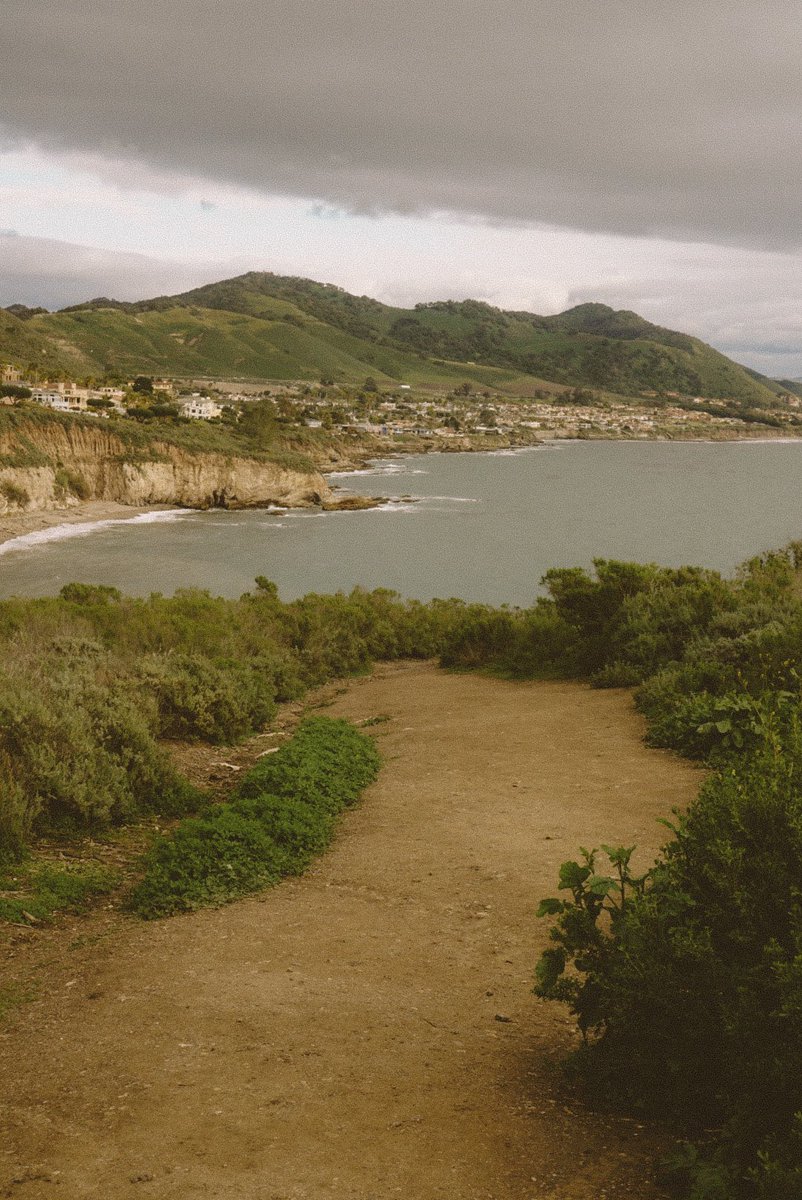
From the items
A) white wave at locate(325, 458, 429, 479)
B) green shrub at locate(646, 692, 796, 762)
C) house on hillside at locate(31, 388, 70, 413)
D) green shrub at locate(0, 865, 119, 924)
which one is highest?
house on hillside at locate(31, 388, 70, 413)

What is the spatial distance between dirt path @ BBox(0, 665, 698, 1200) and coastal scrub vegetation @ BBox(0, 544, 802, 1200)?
0.37m

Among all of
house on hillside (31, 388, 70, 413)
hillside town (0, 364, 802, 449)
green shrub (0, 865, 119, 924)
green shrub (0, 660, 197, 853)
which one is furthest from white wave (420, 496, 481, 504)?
Answer: green shrub (0, 865, 119, 924)

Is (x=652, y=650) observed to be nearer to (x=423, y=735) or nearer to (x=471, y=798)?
(x=423, y=735)

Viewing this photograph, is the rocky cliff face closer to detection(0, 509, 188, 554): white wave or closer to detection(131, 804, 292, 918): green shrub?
detection(0, 509, 188, 554): white wave

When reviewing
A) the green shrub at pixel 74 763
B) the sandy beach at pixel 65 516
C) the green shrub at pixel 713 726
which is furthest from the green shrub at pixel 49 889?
the sandy beach at pixel 65 516

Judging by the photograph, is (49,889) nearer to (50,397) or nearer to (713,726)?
(713,726)

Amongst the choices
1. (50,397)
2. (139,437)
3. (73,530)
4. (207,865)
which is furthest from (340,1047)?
(50,397)

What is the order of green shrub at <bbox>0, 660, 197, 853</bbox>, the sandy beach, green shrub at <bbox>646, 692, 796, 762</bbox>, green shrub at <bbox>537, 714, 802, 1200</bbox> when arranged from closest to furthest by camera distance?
green shrub at <bbox>537, 714, 802, 1200</bbox>
green shrub at <bbox>0, 660, 197, 853</bbox>
green shrub at <bbox>646, 692, 796, 762</bbox>
the sandy beach

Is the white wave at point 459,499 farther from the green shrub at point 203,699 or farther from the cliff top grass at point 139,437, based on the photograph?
→ the green shrub at point 203,699

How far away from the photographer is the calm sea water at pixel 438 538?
41.9m

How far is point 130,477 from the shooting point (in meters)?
64.7

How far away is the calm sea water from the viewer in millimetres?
41938

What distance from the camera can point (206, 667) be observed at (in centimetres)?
1327

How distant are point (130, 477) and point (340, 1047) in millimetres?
63791
